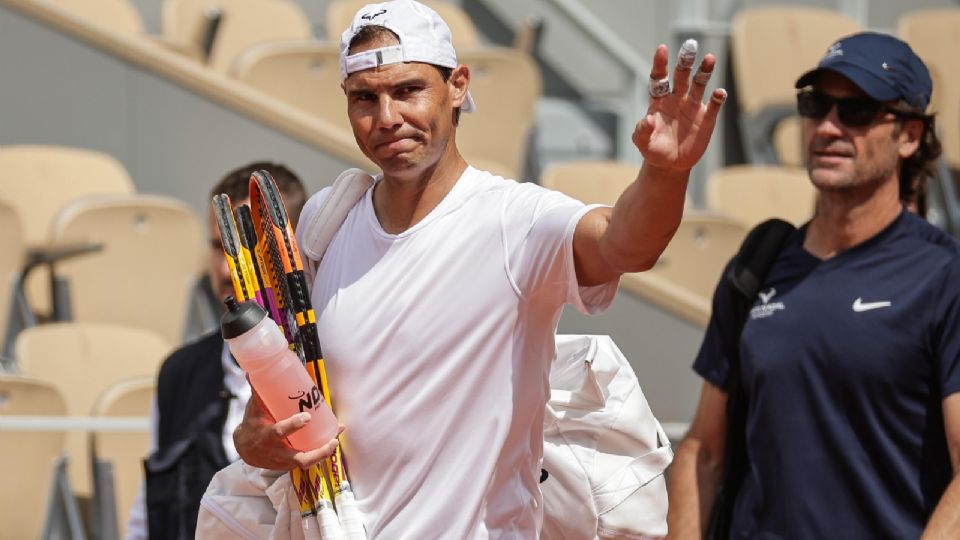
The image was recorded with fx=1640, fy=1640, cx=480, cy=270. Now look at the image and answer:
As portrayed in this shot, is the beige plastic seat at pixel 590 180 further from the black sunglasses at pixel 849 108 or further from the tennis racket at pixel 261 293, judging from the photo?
the tennis racket at pixel 261 293

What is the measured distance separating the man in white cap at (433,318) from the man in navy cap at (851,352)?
672mm

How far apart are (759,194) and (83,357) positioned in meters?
3.30

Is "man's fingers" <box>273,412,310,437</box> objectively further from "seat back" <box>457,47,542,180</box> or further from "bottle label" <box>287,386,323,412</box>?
"seat back" <box>457,47,542,180</box>

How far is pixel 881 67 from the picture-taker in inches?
126

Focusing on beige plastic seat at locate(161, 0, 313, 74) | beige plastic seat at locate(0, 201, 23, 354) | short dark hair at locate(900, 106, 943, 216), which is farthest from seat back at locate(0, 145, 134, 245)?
short dark hair at locate(900, 106, 943, 216)

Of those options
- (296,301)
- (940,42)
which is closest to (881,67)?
(296,301)

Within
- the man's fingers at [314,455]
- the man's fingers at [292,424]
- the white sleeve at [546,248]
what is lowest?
the man's fingers at [314,455]

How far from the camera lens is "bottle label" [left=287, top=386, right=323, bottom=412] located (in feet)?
7.76

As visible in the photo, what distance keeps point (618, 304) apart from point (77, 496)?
6.20 feet

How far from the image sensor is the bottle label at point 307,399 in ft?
7.76

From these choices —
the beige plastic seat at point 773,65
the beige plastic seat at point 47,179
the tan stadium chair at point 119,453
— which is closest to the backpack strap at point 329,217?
the tan stadium chair at point 119,453

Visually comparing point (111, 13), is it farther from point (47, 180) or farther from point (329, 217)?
point (329, 217)

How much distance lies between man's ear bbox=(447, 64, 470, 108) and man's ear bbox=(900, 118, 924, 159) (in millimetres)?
1070

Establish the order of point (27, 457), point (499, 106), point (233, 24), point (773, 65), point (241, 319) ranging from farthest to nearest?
point (773, 65) < point (233, 24) < point (499, 106) < point (27, 457) < point (241, 319)
